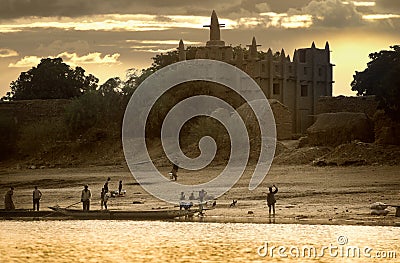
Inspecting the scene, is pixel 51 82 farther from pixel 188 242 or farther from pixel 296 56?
pixel 188 242

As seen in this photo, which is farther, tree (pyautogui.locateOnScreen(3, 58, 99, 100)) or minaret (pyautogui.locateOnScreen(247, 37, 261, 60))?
tree (pyautogui.locateOnScreen(3, 58, 99, 100))

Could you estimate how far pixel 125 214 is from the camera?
117ft

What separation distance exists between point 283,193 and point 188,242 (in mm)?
7993

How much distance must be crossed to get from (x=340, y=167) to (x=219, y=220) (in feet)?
40.6

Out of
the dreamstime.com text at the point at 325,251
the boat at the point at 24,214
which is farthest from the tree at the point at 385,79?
the dreamstime.com text at the point at 325,251

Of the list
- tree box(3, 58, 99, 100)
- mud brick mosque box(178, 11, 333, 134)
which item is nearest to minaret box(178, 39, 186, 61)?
mud brick mosque box(178, 11, 333, 134)

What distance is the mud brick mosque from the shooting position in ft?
200

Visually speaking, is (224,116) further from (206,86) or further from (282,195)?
(282,195)

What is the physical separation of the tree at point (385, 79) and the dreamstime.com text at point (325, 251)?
1988 centimetres

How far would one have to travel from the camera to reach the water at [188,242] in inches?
1172

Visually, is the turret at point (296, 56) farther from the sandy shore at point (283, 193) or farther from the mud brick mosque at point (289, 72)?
the sandy shore at point (283, 193)
